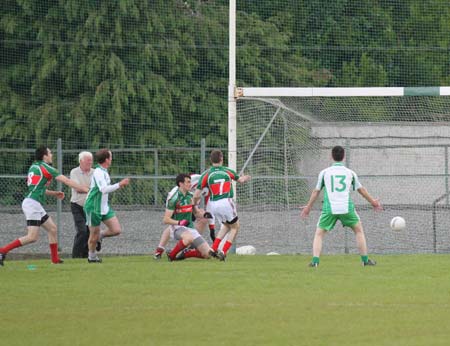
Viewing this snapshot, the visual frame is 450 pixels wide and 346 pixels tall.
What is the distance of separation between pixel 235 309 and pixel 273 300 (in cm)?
81

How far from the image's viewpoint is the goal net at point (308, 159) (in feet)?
74.5

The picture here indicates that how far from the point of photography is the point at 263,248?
2319cm

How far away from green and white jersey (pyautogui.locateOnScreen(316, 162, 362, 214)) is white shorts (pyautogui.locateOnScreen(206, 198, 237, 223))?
231cm

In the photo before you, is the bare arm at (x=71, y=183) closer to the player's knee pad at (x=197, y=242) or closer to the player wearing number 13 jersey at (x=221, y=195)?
the player wearing number 13 jersey at (x=221, y=195)

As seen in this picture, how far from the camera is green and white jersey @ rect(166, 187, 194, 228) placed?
58.3 ft

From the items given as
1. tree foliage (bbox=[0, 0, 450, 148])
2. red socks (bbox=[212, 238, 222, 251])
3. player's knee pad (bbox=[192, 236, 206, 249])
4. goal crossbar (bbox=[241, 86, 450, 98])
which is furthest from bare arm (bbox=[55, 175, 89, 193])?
tree foliage (bbox=[0, 0, 450, 148])

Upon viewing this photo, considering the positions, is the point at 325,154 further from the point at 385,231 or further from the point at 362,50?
the point at 362,50

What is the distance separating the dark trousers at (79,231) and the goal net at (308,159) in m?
3.75

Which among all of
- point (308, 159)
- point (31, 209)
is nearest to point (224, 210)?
point (31, 209)

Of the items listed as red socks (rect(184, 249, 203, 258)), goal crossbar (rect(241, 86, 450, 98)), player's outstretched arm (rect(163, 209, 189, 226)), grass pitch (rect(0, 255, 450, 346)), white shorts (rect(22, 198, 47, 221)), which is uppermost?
goal crossbar (rect(241, 86, 450, 98))

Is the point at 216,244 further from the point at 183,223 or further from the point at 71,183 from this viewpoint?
the point at 71,183

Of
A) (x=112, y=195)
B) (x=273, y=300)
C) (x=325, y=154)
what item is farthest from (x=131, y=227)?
(x=273, y=300)

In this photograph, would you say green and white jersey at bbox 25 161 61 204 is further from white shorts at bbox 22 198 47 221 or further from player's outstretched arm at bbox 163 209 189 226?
player's outstretched arm at bbox 163 209 189 226

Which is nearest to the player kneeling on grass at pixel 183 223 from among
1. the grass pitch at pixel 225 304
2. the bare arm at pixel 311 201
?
the grass pitch at pixel 225 304
